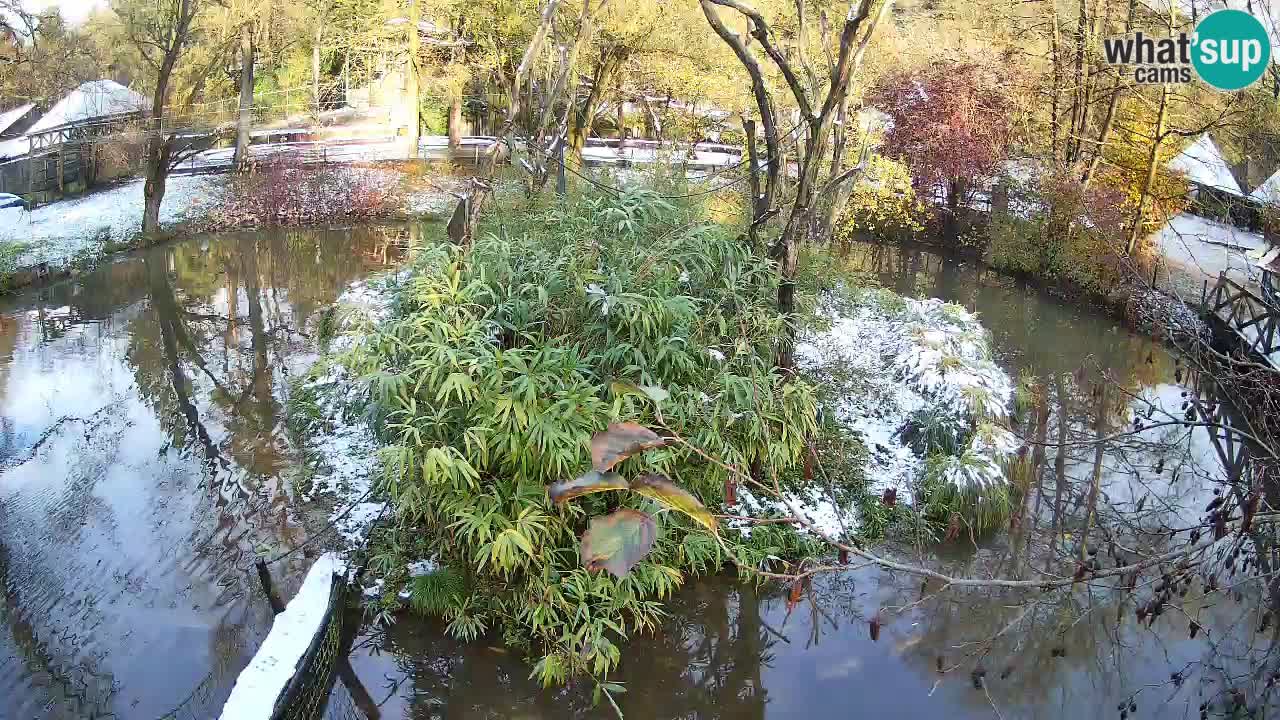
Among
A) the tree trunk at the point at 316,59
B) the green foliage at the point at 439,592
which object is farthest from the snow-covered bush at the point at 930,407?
the tree trunk at the point at 316,59

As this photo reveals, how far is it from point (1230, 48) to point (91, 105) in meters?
17.9

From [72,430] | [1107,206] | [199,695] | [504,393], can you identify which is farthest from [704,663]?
[1107,206]

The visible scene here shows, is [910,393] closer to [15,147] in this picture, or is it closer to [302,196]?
[302,196]

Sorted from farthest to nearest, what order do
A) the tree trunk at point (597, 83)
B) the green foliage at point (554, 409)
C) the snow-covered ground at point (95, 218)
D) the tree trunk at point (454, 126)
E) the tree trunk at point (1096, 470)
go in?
the tree trunk at point (454, 126) → the tree trunk at point (597, 83) → the snow-covered ground at point (95, 218) → the tree trunk at point (1096, 470) → the green foliage at point (554, 409)

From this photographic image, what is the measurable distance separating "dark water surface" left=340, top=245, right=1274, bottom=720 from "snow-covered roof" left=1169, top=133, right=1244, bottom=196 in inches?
304

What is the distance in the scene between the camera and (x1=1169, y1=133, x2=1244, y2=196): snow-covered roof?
11461 mm

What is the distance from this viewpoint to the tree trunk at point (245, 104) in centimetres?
1608

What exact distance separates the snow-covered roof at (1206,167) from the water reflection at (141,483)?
1084 centimetres

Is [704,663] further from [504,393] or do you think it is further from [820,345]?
[820,345]

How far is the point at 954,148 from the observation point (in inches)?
524

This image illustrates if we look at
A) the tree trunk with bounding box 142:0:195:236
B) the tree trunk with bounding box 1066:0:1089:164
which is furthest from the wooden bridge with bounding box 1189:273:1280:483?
the tree trunk with bounding box 142:0:195:236

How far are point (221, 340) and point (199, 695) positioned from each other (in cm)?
619

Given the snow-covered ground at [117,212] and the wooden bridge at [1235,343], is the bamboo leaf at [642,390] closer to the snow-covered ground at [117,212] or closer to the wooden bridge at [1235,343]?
the wooden bridge at [1235,343]


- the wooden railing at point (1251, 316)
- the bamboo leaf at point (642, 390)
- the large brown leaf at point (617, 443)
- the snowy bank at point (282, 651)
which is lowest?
the snowy bank at point (282, 651)
